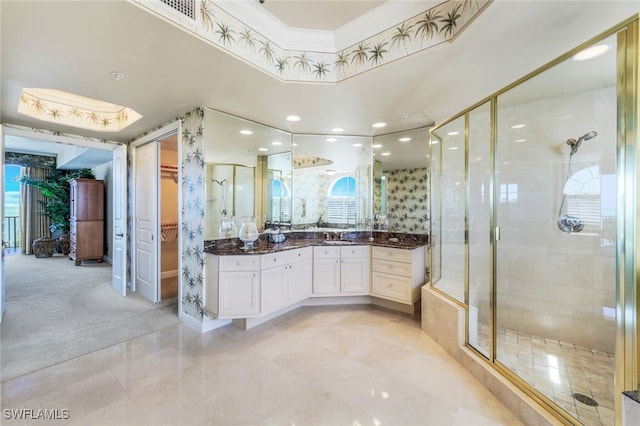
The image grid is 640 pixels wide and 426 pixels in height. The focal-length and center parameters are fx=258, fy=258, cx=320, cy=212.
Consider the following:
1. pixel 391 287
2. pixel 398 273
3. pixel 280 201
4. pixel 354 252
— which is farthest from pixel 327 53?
pixel 391 287

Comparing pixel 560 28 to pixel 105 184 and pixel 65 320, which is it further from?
pixel 105 184

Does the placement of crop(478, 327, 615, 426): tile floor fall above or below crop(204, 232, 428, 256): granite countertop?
below

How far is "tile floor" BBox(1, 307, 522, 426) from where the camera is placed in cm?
160

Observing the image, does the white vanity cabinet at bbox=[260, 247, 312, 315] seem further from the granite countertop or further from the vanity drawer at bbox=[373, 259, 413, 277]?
the vanity drawer at bbox=[373, 259, 413, 277]

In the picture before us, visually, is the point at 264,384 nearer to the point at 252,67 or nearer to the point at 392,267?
the point at 392,267

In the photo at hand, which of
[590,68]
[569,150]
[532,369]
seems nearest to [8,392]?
[532,369]

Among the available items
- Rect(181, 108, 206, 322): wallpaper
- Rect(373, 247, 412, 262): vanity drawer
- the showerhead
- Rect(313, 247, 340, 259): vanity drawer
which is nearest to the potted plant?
Rect(181, 108, 206, 322): wallpaper

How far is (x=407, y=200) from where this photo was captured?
350 cm

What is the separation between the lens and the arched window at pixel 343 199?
372 centimetres

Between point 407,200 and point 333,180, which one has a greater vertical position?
point 333,180

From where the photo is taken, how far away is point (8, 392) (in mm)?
1777

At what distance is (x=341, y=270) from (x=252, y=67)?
240cm

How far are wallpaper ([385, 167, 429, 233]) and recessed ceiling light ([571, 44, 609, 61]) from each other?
179 centimetres

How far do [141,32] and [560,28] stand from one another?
250 centimetres
